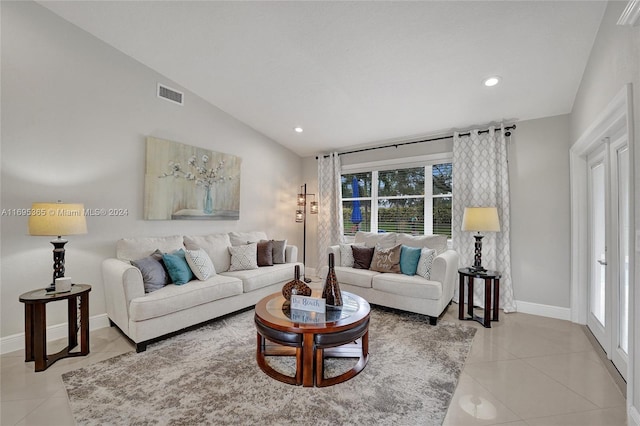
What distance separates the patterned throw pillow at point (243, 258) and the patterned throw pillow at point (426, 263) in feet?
7.23

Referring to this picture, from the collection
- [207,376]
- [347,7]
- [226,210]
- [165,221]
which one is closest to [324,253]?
[226,210]

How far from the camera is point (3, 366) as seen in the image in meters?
2.31

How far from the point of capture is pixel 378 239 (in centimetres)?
427

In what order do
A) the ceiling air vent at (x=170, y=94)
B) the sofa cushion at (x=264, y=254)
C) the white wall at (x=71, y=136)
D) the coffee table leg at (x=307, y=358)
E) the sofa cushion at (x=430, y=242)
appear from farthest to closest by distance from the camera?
the sofa cushion at (x=264, y=254) < the sofa cushion at (x=430, y=242) < the ceiling air vent at (x=170, y=94) < the white wall at (x=71, y=136) < the coffee table leg at (x=307, y=358)

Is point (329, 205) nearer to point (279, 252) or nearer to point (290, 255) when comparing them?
point (290, 255)

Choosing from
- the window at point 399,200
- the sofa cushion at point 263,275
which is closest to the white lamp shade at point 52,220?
the sofa cushion at point 263,275

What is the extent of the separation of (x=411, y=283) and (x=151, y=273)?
9.21 feet

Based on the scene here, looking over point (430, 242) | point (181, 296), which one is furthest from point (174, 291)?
point (430, 242)

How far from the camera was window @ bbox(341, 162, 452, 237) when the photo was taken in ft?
14.5

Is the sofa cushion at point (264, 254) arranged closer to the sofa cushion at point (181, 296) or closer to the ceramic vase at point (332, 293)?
the sofa cushion at point (181, 296)

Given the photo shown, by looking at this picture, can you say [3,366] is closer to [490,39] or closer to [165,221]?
[165,221]

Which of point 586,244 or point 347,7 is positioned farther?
point 586,244

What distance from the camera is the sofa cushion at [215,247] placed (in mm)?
3696

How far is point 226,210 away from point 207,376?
2.66 meters
